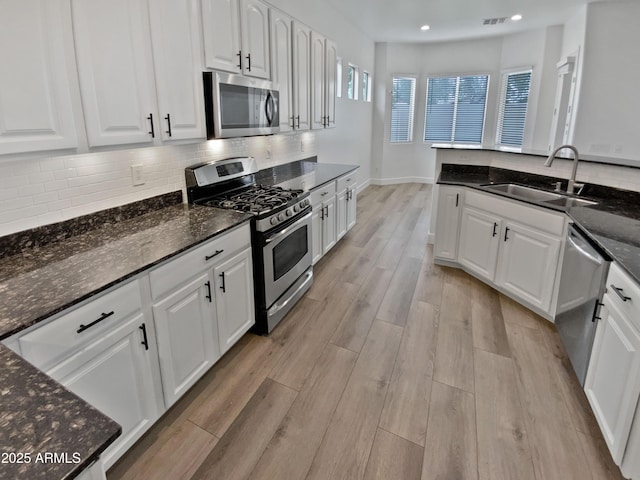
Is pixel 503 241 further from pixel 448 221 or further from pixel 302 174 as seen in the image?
pixel 302 174

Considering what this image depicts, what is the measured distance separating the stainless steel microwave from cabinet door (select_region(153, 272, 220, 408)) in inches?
40.5

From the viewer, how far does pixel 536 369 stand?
7.70ft

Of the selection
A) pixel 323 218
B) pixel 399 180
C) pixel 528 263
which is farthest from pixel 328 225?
pixel 399 180

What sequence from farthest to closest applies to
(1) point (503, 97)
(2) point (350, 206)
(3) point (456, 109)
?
(3) point (456, 109), (1) point (503, 97), (2) point (350, 206)

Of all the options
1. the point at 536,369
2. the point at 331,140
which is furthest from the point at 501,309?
the point at 331,140

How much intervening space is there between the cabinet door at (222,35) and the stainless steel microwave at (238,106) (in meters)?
0.08

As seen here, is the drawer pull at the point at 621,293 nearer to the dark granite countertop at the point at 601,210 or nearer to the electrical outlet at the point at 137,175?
the dark granite countertop at the point at 601,210

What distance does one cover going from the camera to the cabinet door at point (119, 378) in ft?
4.53

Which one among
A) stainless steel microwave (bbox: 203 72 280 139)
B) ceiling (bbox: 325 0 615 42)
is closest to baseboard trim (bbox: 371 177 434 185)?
ceiling (bbox: 325 0 615 42)

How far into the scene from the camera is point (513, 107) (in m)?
7.14

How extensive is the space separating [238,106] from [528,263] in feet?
8.30

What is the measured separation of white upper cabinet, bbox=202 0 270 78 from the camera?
7.38ft

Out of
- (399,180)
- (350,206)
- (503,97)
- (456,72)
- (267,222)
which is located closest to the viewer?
(267,222)

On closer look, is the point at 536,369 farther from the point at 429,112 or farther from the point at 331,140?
the point at 429,112
